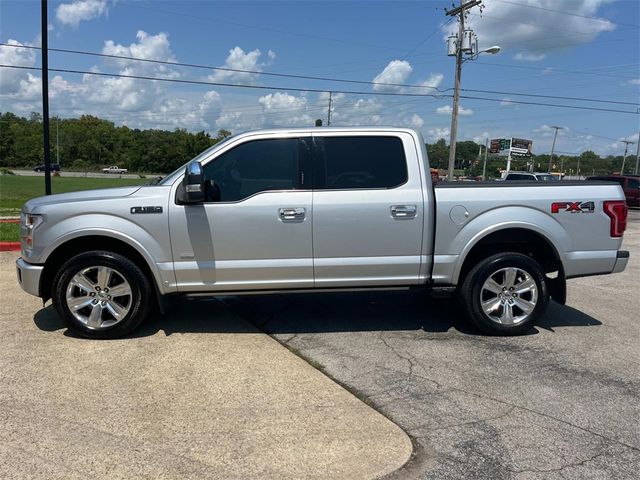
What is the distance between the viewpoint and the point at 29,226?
15.7 feet

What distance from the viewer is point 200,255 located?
15.6 feet

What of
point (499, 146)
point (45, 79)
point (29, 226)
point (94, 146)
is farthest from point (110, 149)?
point (29, 226)

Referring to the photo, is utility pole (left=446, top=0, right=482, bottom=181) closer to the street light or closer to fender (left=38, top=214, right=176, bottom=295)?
the street light

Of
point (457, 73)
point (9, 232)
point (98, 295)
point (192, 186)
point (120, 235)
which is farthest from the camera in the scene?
point (457, 73)

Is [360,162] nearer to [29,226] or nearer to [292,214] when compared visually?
[292,214]

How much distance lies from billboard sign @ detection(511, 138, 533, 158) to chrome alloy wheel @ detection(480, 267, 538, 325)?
6204cm

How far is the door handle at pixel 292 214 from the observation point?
185 inches

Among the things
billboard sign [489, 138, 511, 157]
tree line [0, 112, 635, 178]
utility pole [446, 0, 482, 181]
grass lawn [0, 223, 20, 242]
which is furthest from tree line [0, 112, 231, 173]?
grass lawn [0, 223, 20, 242]

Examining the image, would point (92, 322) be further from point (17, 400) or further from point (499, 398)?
point (499, 398)

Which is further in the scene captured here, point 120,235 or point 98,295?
point 98,295

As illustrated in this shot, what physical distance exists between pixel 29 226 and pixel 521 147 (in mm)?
70387

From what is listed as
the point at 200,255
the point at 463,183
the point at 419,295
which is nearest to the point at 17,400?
the point at 200,255

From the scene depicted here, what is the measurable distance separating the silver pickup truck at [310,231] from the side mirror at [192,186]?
0.02 m

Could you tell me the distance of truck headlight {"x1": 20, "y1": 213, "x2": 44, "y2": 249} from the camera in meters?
4.72
